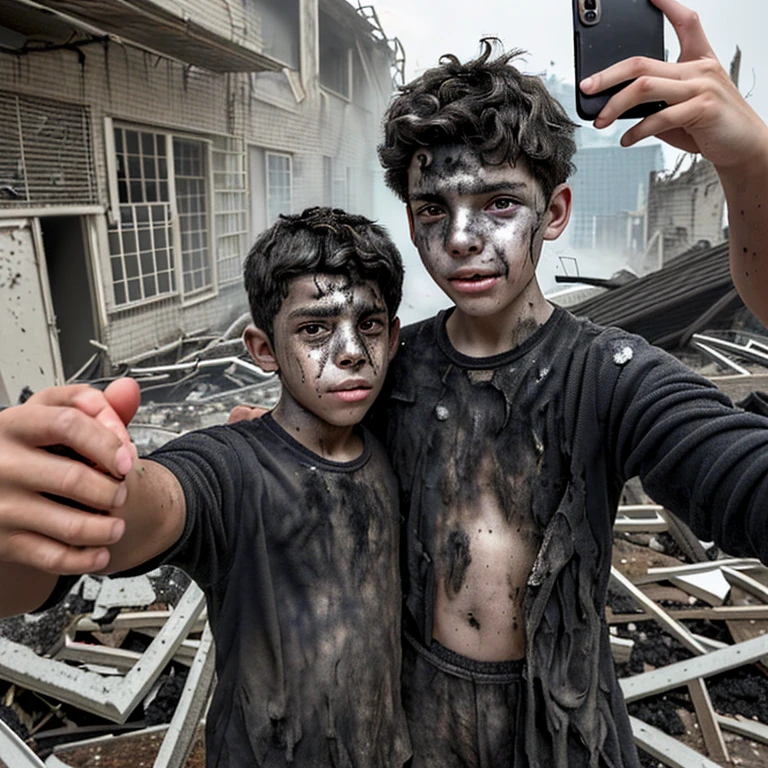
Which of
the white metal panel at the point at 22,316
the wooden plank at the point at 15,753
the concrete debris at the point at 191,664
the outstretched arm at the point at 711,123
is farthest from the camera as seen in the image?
the white metal panel at the point at 22,316

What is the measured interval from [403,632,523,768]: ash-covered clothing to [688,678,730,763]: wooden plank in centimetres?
148

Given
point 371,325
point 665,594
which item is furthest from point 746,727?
point 371,325

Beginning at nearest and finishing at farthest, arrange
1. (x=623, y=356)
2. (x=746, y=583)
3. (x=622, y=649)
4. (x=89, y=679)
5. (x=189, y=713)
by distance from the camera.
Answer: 1. (x=623, y=356)
2. (x=189, y=713)
3. (x=89, y=679)
4. (x=622, y=649)
5. (x=746, y=583)

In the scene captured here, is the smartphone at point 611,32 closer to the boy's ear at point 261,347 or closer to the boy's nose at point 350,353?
the boy's nose at point 350,353

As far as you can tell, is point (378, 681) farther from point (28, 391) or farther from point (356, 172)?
point (356, 172)

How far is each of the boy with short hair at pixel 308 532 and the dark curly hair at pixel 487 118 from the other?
18 centimetres

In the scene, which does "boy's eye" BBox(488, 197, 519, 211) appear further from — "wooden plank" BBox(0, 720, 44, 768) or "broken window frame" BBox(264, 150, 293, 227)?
"broken window frame" BBox(264, 150, 293, 227)

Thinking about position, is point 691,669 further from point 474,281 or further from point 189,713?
point 474,281

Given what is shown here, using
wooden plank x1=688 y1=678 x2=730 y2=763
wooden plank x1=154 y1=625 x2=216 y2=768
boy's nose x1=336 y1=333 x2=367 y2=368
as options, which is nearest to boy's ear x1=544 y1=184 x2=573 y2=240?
boy's nose x1=336 y1=333 x2=367 y2=368

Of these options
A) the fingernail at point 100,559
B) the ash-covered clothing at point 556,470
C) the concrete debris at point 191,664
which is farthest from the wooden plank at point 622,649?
the fingernail at point 100,559

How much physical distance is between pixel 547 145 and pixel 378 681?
3.09 ft

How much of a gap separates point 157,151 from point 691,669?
3035mm

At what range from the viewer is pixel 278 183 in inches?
123

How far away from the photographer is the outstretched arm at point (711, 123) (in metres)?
0.80
